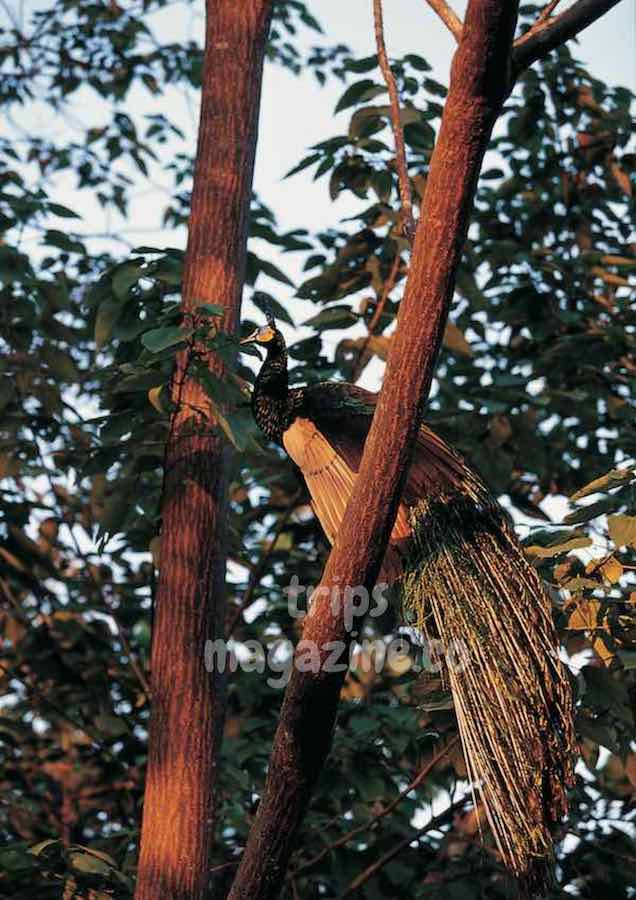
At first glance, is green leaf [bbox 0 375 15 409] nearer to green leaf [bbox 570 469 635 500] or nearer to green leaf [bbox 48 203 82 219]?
green leaf [bbox 48 203 82 219]

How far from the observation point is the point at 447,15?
244 centimetres

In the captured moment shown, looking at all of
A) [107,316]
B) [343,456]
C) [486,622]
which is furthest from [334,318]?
[486,622]

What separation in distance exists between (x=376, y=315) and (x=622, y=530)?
5.50 feet

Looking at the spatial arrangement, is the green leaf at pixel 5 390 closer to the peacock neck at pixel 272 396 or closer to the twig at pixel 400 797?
the peacock neck at pixel 272 396

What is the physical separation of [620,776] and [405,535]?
235 centimetres

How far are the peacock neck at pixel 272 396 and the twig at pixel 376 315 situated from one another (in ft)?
0.95

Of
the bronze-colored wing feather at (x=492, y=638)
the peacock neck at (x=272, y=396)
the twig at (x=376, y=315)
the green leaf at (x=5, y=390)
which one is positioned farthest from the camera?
the twig at (x=376, y=315)

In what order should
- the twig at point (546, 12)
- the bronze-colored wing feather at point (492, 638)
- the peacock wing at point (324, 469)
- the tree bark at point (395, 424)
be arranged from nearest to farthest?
the tree bark at point (395, 424) < the twig at point (546, 12) < the bronze-colored wing feather at point (492, 638) < the peacock wing at point (324, 469)

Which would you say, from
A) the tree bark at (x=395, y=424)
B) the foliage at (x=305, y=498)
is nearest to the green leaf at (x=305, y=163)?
the foliage at (x=305, y=498)

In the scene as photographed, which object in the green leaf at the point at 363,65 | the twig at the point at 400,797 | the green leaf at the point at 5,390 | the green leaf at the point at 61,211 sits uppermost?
the green leaf at the point at 363,65

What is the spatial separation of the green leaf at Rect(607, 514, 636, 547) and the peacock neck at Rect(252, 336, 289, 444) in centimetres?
153

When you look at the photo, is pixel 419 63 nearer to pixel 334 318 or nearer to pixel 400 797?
pixel 334 318

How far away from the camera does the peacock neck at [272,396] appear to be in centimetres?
376

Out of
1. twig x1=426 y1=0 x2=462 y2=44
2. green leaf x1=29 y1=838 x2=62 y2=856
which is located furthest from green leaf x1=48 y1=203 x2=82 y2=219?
green leaf x1=29 y1=838 x2=62 y2=856
